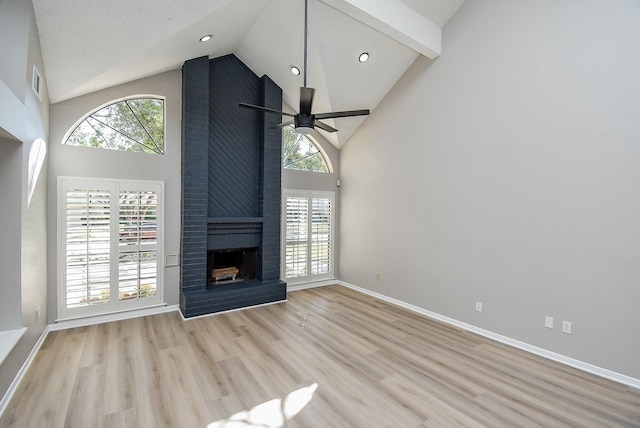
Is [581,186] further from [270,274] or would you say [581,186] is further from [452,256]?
[270,274]

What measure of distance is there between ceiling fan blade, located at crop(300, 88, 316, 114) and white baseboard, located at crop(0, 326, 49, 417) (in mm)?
3497

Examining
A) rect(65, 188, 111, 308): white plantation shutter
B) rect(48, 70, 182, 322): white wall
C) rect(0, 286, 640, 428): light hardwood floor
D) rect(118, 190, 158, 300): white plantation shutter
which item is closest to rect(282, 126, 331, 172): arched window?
rect(48, 70, 182, 322): white wall

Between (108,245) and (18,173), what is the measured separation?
63.1 inches

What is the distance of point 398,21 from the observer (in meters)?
3.80

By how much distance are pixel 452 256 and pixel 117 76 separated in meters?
5.03

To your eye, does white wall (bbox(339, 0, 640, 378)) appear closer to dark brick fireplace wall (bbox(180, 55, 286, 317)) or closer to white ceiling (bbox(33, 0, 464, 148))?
white ceiling (bbox(33, 0, 464, 148))

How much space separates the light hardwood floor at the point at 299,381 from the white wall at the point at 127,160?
1074 mm

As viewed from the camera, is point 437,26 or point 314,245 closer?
point 437,26

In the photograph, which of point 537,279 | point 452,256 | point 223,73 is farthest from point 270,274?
point 537,279

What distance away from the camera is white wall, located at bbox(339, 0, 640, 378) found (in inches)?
112

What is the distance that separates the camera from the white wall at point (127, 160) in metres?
3.78

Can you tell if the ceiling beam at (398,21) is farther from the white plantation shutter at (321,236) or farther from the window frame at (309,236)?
the white plantation shutter at (321,236)

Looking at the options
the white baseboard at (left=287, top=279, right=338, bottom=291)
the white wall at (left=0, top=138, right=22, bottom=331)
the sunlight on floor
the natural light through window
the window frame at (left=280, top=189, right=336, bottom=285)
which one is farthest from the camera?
the white baseboard at (left=287, top=279, right=338, bottom=291)

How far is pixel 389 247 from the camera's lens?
5.20 m
